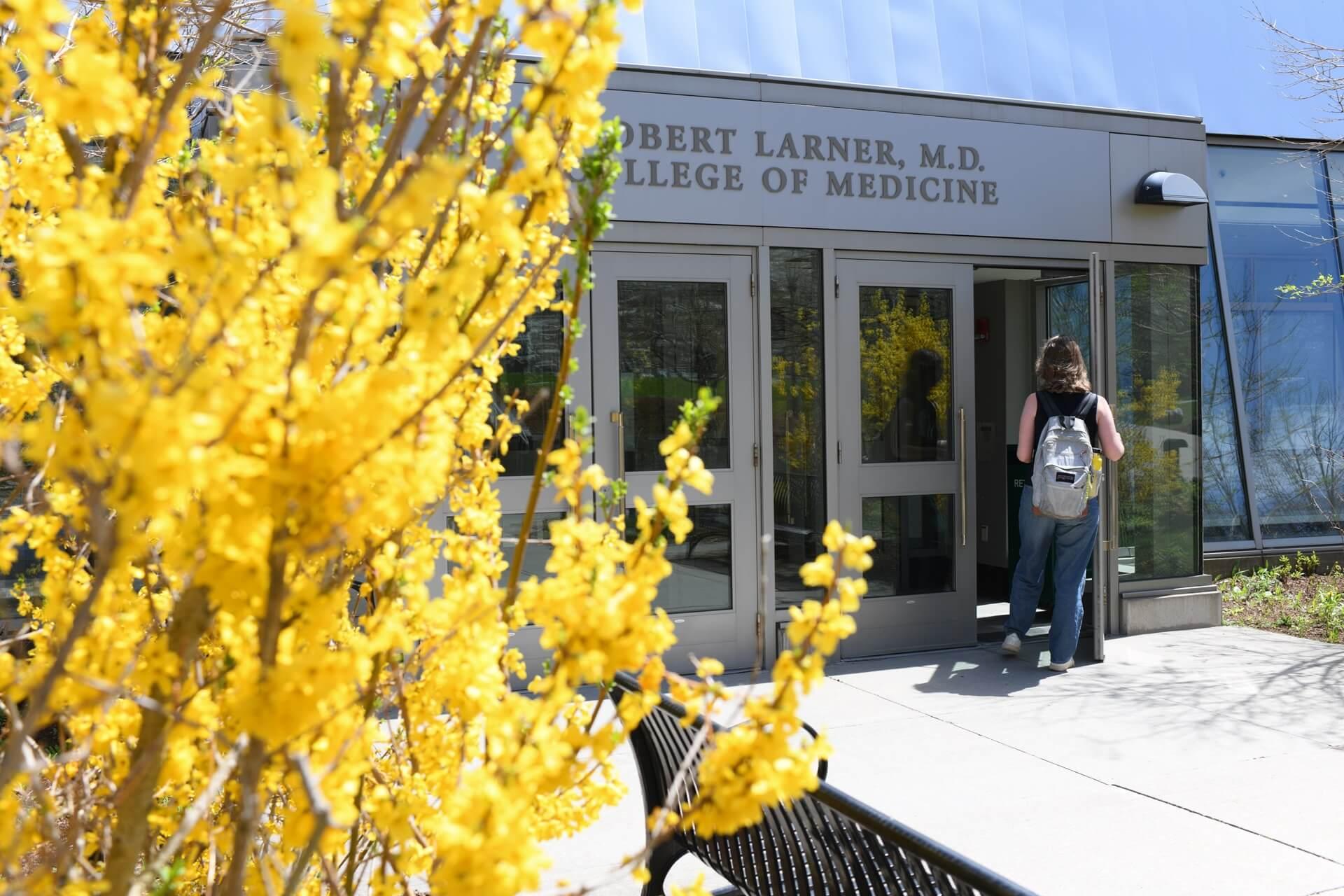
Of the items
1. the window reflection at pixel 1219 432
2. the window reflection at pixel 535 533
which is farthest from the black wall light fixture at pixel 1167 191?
the window reflection at pixel 535 533

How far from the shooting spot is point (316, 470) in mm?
903

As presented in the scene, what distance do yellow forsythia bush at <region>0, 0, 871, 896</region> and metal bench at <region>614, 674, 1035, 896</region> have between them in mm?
527

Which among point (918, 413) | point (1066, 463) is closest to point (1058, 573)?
point (1066, 463)

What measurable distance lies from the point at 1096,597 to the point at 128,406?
21.5 ft

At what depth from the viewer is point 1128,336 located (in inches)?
297

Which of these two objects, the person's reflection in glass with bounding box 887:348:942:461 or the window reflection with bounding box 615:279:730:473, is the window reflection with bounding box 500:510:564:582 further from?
the person's reflection in glass with bounding box 887:348:942:461

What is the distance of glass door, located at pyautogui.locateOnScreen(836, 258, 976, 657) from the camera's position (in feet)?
22.2

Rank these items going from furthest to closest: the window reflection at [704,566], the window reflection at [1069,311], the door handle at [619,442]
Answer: the window reflection at [1069,311], the window reflection at [704,566], the door handle at [619,442]

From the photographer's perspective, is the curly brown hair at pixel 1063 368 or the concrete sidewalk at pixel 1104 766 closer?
the concrete sidewalk at pixel 1104 766

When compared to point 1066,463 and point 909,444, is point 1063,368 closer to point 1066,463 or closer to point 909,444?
point 1066,463

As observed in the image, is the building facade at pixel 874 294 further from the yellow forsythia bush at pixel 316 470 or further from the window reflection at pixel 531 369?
the yellow forsythia bush at pixel 316 470

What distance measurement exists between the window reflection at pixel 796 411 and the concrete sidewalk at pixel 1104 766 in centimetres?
78

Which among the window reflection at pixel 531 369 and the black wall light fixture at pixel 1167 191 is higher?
the black wall light fixture at pixel 1167 191

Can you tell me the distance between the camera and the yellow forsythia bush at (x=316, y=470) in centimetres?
86
